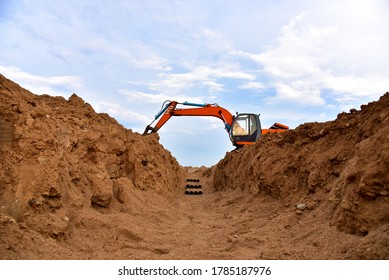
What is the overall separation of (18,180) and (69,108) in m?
3.84

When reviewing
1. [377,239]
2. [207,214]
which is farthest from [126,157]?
[377,239]

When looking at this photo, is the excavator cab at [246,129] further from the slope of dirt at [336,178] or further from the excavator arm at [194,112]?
the slope of dirt at [336,178]

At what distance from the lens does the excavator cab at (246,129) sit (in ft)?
52.7

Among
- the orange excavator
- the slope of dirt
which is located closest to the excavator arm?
the orange excavator

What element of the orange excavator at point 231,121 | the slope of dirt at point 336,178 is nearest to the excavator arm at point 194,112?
the orange excavator at point 231,121

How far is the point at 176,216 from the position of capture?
812 centimetres

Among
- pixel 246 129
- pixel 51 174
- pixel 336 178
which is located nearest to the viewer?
pixel 51 174

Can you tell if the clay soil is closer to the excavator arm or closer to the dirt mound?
the dirt mound

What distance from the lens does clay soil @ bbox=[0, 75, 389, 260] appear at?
14.8ft

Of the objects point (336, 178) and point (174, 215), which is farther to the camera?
point (174, 215)

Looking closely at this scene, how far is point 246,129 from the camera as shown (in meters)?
16.2

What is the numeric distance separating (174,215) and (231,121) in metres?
10.1

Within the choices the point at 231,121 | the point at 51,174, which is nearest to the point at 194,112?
the point at 231,121

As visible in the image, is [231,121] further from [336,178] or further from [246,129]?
[336,178]
